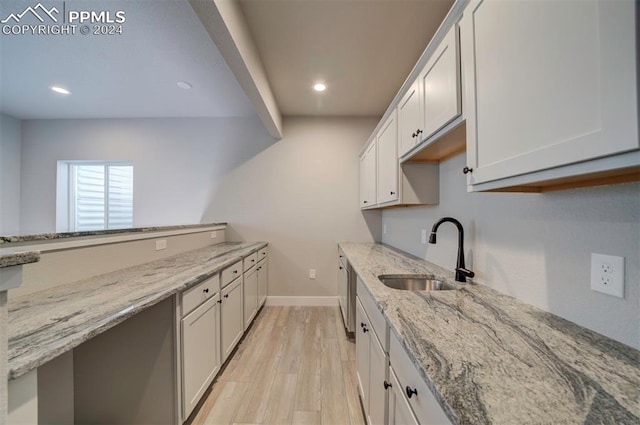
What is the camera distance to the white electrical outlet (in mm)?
715

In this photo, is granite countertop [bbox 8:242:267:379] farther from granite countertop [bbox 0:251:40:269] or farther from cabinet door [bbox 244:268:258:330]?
cabinet door [bbox 244:268:258:330]

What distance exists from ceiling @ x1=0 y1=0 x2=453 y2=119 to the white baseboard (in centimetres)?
265

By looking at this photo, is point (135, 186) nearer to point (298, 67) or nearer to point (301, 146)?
point (301, 146)

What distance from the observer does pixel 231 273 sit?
84.0 inches

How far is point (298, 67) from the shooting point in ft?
7.86

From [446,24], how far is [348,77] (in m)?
1.57

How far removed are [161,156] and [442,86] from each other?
3.80 m

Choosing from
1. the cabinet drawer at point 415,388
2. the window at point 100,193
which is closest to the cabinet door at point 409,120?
the cabinet drawer at point 415,388

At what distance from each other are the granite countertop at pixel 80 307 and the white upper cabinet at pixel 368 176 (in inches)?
69.1

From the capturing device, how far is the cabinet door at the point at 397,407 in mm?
776

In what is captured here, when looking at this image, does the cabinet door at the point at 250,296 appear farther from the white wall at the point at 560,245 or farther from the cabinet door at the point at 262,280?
the white wall at the point at 560,245

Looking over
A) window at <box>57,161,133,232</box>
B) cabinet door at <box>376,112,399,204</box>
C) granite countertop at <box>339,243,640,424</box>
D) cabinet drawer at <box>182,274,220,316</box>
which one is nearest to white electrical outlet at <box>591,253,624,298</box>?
granite countertop at <box>339,243,640,424</box>

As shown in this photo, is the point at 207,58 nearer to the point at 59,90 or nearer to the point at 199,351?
the point at 59,90

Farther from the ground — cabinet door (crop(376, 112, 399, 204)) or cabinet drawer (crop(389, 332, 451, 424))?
cabinet door (crop(376, 112, 399, 204))
